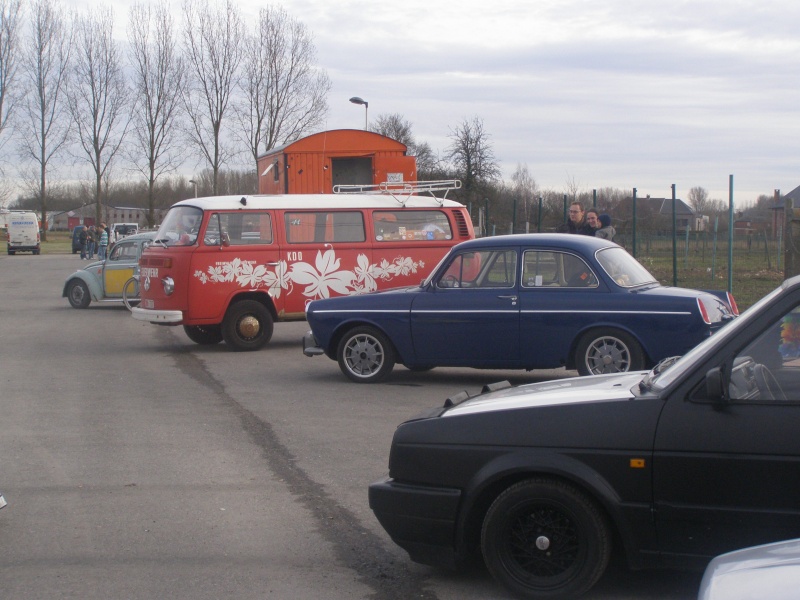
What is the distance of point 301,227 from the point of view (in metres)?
14.1

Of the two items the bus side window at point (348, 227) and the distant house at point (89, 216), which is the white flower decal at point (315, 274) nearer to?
the bus side window at point (348, 227)

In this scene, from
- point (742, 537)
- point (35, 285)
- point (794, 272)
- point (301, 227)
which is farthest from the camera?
point (35, 285)

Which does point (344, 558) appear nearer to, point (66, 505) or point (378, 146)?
point (66, 505)

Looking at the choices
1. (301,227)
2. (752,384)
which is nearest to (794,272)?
(301,227)

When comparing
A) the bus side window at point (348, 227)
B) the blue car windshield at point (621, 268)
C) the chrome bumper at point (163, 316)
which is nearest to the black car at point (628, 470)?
the blue car windshield at point (621, 268)

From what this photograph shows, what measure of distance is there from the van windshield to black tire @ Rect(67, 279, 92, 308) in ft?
27.2

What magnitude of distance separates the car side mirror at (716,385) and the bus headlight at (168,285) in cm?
1057

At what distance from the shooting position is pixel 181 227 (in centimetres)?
1395

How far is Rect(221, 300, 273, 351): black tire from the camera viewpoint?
1388 centimetres

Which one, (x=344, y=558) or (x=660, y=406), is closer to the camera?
(x=660, y=406)

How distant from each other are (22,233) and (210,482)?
58.3 m

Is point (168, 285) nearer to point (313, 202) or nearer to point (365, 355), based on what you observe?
point (313, 202)

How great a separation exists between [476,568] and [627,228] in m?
20.3

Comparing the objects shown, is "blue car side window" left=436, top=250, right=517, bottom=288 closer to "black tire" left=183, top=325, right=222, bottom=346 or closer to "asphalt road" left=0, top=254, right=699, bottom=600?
"asphalt road" left=0, top=254, right=699, bottom=600
